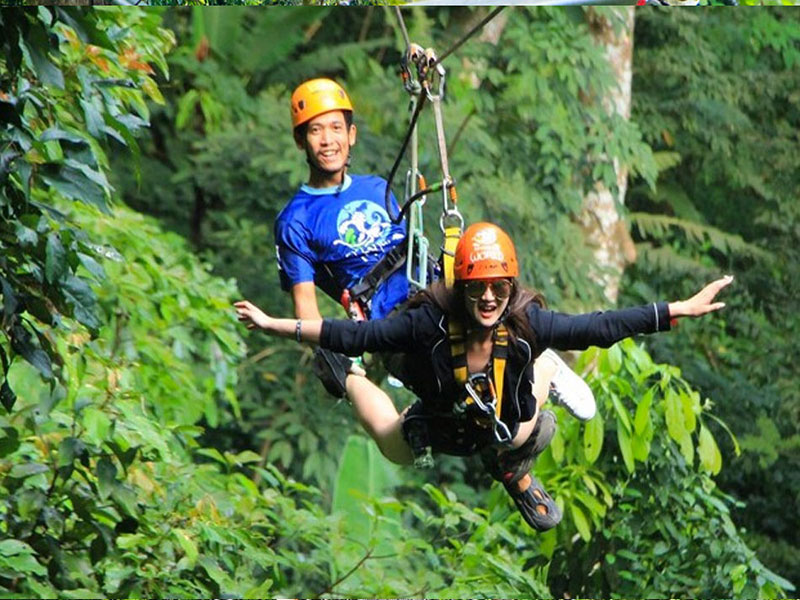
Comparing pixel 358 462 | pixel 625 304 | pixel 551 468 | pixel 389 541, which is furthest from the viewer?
pixel 625 304

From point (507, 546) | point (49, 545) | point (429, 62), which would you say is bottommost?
point (507, 546)

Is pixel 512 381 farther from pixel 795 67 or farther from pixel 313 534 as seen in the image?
pixel 795 67

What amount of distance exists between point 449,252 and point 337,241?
515 mm

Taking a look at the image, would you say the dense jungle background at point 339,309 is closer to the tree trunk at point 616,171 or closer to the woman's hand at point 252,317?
the tree trunk at point 616,171

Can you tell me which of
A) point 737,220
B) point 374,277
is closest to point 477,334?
point 374,277

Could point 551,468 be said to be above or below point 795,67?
below

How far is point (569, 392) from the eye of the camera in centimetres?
671

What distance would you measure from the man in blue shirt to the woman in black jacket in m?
0.43

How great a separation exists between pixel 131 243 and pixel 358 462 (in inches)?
92.5

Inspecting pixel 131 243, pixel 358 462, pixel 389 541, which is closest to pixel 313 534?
pixel 389 541

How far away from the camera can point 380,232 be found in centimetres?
676

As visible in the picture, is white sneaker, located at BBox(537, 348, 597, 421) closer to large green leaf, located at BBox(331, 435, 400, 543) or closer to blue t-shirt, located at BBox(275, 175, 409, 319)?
blue t-shirt, located at BBox(275, 175, 409, 319)

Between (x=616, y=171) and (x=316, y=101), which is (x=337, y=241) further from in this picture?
(x=616, y=171)

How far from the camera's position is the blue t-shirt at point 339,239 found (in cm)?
672
